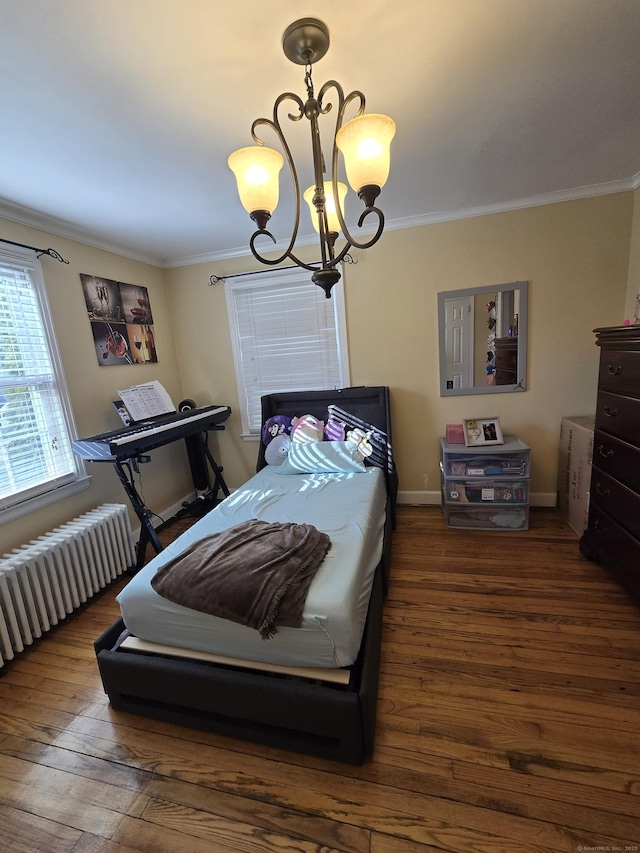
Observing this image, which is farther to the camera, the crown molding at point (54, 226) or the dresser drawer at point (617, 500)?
the crown molding at point (54, 226)

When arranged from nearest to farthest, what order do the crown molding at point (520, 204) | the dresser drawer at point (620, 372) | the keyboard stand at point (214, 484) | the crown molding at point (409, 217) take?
the dresser drawer at point (620, 372), the crown molding at point (409, 217), the crown molding at point (520, 204), the keyboard stand at point (214, 484)

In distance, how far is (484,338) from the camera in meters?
2.85

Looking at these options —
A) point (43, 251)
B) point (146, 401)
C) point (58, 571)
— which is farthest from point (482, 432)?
point (43, 251)

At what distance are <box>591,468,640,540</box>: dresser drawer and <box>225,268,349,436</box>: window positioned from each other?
1.94m

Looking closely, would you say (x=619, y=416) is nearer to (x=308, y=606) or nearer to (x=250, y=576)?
(x=308, y=606)

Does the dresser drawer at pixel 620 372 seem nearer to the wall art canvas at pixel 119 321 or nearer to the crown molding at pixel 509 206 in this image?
the crown molding at pixel 509 206

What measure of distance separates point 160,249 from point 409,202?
211cm

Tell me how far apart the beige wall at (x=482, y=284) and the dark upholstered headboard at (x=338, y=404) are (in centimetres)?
16

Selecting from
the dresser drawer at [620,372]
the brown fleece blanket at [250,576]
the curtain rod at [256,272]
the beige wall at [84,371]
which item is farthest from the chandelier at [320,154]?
the beige wall at [84,371]

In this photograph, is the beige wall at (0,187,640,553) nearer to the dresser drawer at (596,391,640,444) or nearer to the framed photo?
the framed photo

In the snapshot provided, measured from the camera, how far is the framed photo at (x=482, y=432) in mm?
2770

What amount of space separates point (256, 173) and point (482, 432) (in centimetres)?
239

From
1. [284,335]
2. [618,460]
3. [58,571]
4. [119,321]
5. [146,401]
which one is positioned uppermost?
[119,321]

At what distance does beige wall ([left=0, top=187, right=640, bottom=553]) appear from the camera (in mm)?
2514
